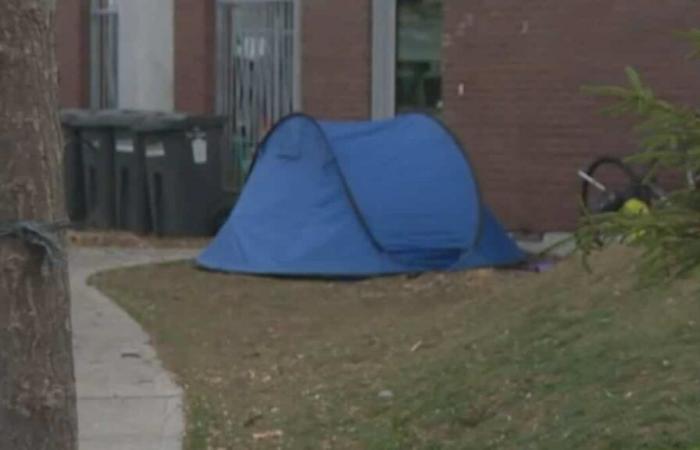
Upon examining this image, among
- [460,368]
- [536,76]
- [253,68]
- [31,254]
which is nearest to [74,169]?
[253,68]

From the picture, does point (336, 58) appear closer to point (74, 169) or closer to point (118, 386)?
point (74, 169)

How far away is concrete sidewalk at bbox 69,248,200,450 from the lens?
29.3ft

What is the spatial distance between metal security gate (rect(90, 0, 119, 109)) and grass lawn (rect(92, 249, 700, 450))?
9975mm

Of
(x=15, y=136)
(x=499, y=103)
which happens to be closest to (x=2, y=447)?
(x=15, y=136)

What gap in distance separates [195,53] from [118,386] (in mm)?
10989

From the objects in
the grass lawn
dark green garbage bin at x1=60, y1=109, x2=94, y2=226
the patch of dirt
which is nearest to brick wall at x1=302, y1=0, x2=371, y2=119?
the patch of dirt

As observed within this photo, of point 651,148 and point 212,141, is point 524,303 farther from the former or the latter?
point 212,141

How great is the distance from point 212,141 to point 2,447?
14.1 metres

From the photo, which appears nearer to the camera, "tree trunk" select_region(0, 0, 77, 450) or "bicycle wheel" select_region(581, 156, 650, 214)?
"tree trunk" select_region(0, 0, 77, 450)

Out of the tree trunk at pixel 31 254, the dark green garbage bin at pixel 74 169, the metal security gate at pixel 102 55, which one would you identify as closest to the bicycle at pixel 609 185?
the dark green garbage bin at pixel 74 169

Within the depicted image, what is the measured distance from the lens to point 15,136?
4.31 m

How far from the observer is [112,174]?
19.0 m

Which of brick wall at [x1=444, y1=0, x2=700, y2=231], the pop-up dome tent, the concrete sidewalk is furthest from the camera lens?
brick wall at [x1=444, y1=0, x2=700, y2=231]

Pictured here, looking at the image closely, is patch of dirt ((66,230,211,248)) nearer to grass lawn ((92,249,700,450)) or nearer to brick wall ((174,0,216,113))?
brick wall ((174,0,216,113))
